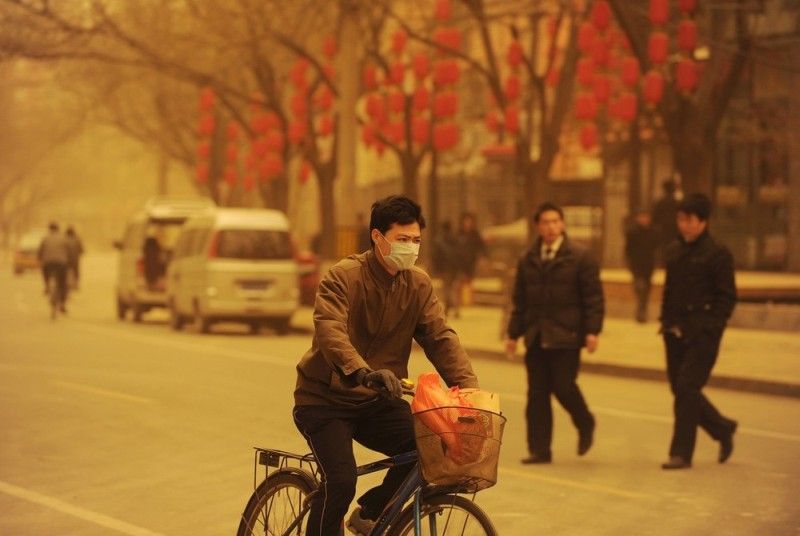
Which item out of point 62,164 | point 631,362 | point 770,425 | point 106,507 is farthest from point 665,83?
point 62,164

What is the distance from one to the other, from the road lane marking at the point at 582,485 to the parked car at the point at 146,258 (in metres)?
19.0

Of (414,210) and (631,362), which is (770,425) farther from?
(414,210)

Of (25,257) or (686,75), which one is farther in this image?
(25,257)

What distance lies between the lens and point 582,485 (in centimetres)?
1059

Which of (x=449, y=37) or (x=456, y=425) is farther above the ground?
(x=449, y=37)

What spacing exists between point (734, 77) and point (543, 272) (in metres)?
11.9

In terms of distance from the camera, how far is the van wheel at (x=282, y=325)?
26422 millimetres

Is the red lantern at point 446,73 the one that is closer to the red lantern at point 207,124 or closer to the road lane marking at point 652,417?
the red lantern at point 207,124

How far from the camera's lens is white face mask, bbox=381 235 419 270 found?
5.94 m

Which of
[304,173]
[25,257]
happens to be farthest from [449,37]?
[25,257]

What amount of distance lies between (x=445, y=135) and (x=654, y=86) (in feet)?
26.2

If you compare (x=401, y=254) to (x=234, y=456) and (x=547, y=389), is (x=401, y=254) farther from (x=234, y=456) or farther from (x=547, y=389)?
(x=234, y=456)

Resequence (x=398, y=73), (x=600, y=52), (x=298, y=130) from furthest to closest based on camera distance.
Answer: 1. (x=298, y=130)
2. (x=398, y=73)
3. (x=600, y=52)

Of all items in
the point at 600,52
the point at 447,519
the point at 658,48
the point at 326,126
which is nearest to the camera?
the point at 447,519
